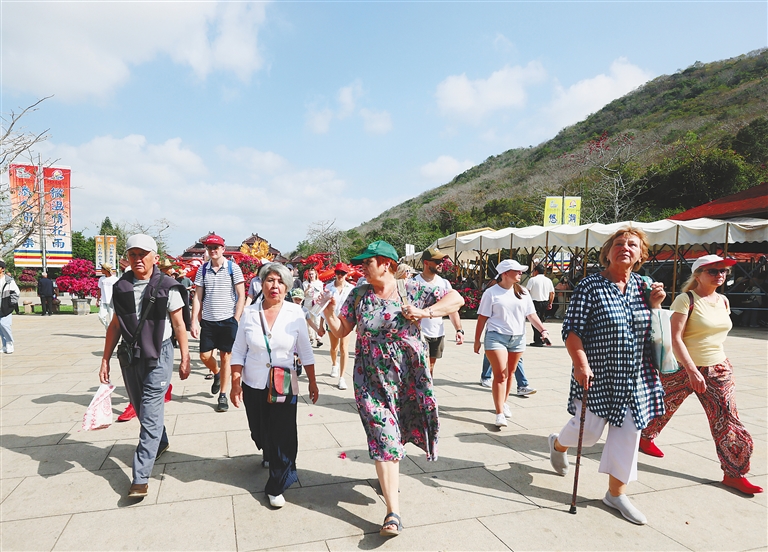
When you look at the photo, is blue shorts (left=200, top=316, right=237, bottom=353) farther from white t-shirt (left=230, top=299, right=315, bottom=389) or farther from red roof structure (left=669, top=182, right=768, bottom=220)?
red roof structure (left=669, top=182, right=768, bottom=220)

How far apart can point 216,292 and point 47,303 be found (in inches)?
648

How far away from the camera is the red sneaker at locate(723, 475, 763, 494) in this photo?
3.18 metres

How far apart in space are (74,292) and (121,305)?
16941 mm

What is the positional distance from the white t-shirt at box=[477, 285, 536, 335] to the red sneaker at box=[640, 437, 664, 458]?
1471 mm

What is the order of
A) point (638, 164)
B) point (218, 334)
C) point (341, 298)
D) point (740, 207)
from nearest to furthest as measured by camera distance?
point (218, 334) < point (341, 298) < point (740, 207) < point (638, 164)

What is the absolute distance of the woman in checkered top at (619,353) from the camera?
2836mm

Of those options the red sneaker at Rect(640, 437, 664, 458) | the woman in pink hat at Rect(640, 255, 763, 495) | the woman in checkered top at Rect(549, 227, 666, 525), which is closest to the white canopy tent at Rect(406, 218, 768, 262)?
the red sneaker at Rect(640, 437, 664, 458)

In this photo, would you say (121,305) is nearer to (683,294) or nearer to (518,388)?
(683,294)

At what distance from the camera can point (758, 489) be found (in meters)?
3.19

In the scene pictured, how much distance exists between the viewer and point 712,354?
341 centimetres

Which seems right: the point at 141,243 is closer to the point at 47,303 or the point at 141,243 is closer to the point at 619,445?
the point at 619,445

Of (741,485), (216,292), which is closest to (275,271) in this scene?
(216,292)

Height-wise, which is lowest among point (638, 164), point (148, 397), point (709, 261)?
point (148, 397)

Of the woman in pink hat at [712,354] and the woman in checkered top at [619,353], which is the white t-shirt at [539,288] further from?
the woman in checkered top at [619,353]
